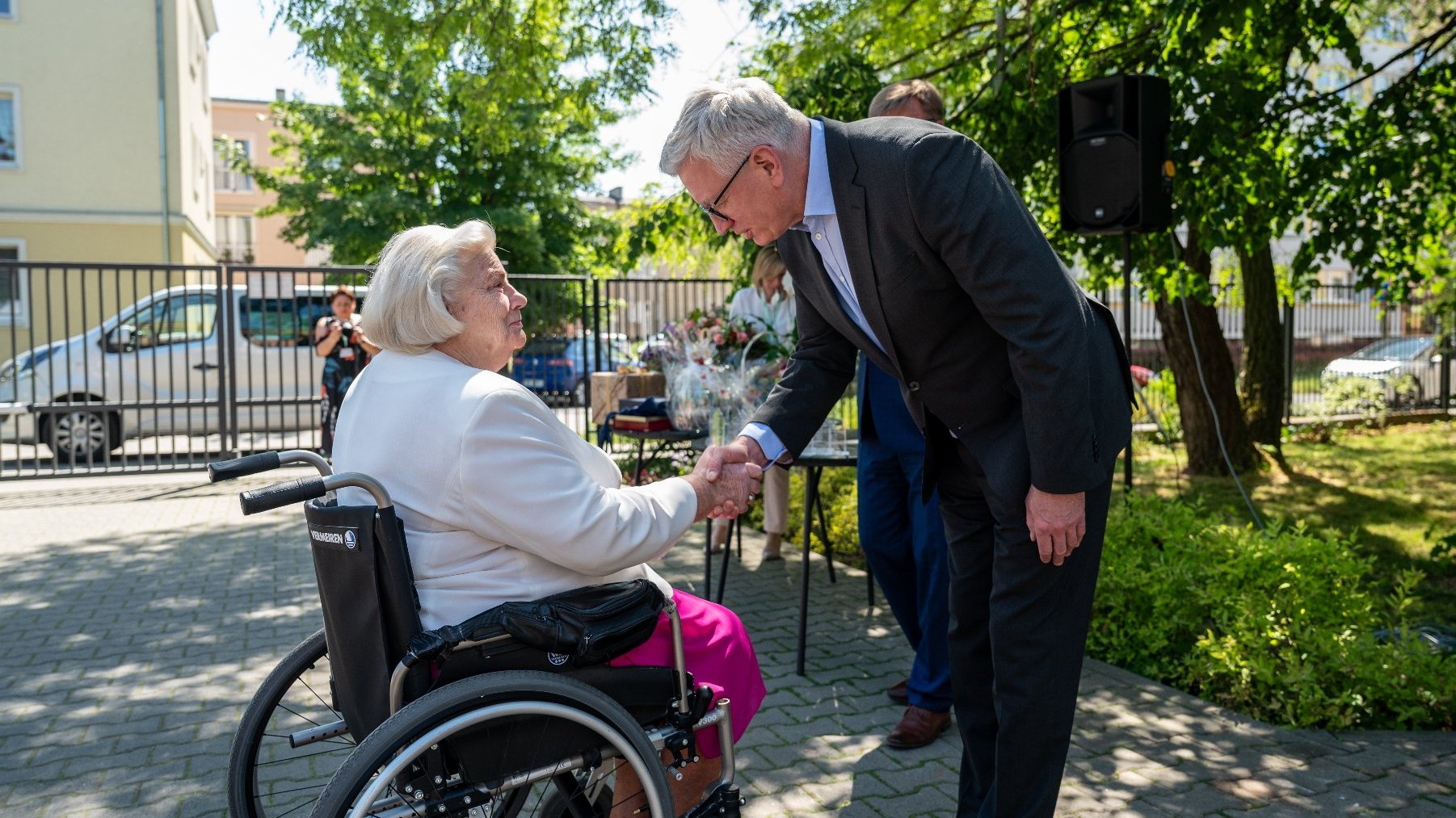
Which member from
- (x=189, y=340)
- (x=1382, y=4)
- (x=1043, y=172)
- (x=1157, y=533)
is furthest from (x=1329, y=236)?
(x=189, y=340)

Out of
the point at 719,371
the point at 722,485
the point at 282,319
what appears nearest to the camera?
the point at 722,485

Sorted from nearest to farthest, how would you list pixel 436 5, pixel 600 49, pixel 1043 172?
pixel 1043 172
pixel 436 5
pixel 600 49

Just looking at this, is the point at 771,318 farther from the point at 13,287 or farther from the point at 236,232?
the point at 236,232

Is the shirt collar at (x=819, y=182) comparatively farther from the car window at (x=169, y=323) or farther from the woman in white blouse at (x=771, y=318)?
the car window at (x=169, y=323)

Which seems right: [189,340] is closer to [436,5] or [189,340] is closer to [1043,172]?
[436,5]

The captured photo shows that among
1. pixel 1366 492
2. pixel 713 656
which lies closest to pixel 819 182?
pixel 713 656

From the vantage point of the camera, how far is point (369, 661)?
2219mm

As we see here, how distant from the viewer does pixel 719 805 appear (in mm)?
2398

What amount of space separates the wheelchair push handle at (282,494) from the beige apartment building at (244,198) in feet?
156

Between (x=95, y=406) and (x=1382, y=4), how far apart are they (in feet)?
44.9

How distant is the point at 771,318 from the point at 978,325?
10.8 ft

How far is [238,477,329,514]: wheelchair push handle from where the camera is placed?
207 cm

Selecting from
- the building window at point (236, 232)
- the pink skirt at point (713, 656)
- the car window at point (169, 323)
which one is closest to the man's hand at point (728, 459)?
the pink skirt at point (713, 656)

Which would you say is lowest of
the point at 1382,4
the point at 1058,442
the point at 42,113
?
the point at 1058,442
